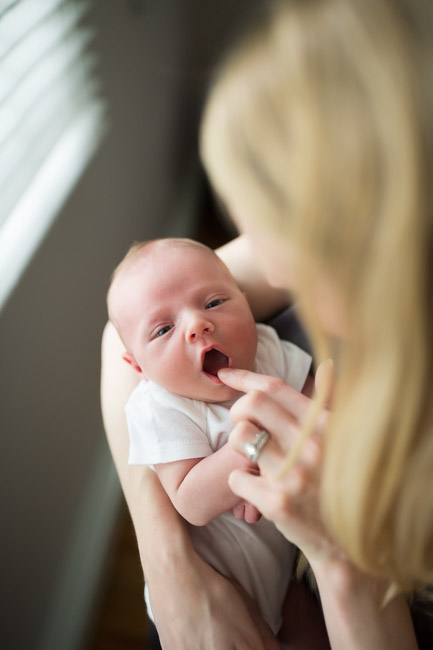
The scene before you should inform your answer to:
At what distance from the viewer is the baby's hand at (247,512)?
2.45 feet

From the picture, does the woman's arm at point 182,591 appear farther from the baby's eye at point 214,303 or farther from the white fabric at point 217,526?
→ the baby's eye at point 214,303

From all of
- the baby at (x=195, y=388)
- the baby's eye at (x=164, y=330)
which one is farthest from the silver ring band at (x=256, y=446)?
the baby's eye at (x=164, y=330)

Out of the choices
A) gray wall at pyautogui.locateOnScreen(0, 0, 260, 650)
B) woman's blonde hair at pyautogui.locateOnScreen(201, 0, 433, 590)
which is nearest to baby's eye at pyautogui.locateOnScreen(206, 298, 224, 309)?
woman's blonde hair at pyautogui.locateOnScreen(201, 0, 433, 590)

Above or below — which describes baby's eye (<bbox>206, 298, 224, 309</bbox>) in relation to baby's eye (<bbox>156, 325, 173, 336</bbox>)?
above

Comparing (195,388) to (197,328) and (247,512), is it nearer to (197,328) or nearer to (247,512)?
(197,328)

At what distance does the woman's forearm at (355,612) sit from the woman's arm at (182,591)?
0.47ft

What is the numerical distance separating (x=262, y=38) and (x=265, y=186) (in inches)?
6.1

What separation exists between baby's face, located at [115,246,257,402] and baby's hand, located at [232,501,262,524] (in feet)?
0.54

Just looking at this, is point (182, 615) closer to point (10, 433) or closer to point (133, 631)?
point (10, 433)

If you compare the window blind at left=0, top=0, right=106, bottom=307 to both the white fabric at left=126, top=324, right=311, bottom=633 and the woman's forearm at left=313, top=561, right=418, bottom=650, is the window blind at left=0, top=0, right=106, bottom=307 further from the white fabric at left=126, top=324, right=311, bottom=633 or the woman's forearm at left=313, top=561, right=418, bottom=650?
the woman's forearm at left=313, top=561, right=418, bottom=650

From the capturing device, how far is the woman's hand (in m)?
0.59

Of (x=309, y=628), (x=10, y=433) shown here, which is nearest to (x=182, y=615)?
(x=309, y=628)

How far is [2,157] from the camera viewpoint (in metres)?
1.13

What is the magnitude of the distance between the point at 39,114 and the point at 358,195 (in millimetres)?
1058
